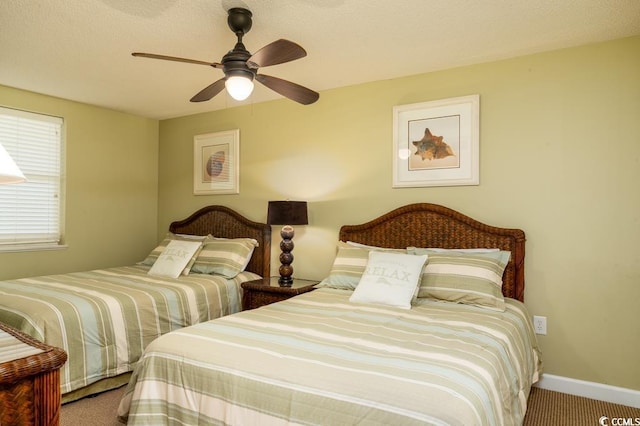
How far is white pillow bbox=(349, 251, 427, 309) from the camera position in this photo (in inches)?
100

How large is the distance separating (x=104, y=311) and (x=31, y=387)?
5.56 feet

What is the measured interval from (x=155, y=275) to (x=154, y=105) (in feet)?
5.83

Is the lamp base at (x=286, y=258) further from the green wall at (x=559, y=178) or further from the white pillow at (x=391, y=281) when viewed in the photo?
the white pillow at (x=391, y=281)

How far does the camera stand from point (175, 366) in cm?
177

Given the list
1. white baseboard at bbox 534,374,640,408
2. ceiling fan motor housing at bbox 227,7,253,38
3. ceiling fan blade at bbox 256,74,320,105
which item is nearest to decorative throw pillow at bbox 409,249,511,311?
white baseboard at bbox 534,374,640,408

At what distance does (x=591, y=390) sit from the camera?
8.79ft

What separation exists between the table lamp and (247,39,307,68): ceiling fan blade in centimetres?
147

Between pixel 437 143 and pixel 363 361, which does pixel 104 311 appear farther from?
pixel 437 143

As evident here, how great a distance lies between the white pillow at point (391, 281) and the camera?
2.55 m

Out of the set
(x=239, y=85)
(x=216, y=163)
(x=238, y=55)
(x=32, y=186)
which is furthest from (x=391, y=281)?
(x=32, y=186)

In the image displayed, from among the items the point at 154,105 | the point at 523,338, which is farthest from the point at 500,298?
the point at 154,105

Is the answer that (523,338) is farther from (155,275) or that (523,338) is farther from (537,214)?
(155,275)

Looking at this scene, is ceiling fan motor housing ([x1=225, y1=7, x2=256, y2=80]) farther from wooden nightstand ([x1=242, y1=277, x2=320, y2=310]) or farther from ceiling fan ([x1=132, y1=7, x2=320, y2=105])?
wooden nightstand ([x1=242, y1=277, x2=320, y2=310])

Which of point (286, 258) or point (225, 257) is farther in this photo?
point (225, 257)
